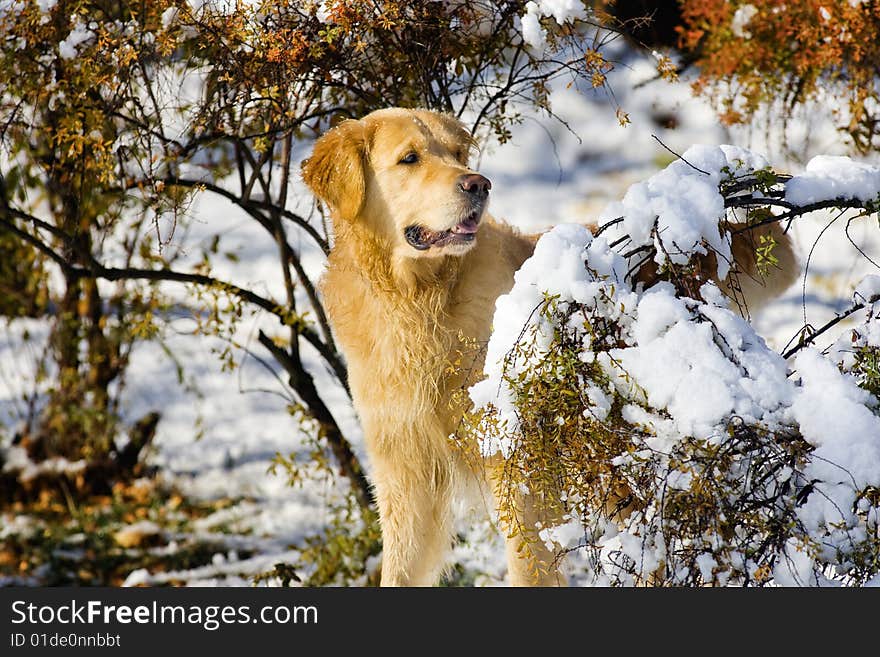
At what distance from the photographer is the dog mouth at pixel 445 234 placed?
3365 millimetres

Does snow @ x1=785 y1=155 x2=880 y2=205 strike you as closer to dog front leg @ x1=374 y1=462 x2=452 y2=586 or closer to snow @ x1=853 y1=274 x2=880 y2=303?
snow @ x1=853 y1=274 x2=880 y2=303

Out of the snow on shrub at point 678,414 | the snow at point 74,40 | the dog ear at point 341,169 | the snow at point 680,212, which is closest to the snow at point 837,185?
the snow on shrub at point 678,414

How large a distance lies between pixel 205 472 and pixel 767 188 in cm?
517

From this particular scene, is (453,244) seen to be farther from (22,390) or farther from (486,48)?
(22,390)

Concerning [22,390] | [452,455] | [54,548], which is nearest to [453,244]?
[452,455]

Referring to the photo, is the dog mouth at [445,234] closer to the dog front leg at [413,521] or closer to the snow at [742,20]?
the dog front leg at [413,521]

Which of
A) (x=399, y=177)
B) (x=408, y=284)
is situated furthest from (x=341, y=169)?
(x=408, y=284)

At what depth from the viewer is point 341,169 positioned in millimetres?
3604

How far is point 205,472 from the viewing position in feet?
23.1

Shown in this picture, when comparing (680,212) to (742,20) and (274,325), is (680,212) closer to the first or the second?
(274,325)

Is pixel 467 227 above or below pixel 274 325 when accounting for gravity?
below

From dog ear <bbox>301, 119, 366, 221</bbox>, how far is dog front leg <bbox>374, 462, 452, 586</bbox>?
1.06 m

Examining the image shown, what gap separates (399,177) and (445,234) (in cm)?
31

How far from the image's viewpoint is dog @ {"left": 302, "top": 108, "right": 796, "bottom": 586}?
354cm
